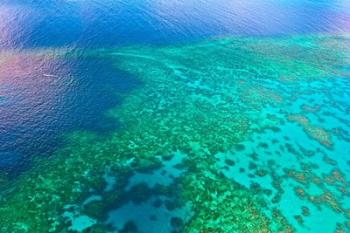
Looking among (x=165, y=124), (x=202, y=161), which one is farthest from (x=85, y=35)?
(x=202, y=161)

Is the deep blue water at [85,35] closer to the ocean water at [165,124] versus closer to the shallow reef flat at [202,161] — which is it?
the ocean water at [165,124]

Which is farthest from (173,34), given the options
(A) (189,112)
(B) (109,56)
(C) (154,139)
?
(C) (154,139)

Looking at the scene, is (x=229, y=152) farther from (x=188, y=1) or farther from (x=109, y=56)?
(x=188, y=1)

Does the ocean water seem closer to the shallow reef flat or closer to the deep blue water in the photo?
the shallow reef flat

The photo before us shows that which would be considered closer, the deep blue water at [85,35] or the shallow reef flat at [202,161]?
the shallow reef flat at [202,161]

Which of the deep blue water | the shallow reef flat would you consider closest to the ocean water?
the shallow reef flat

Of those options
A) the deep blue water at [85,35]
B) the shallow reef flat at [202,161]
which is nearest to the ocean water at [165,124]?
the shallow reef flat at [202,161]
